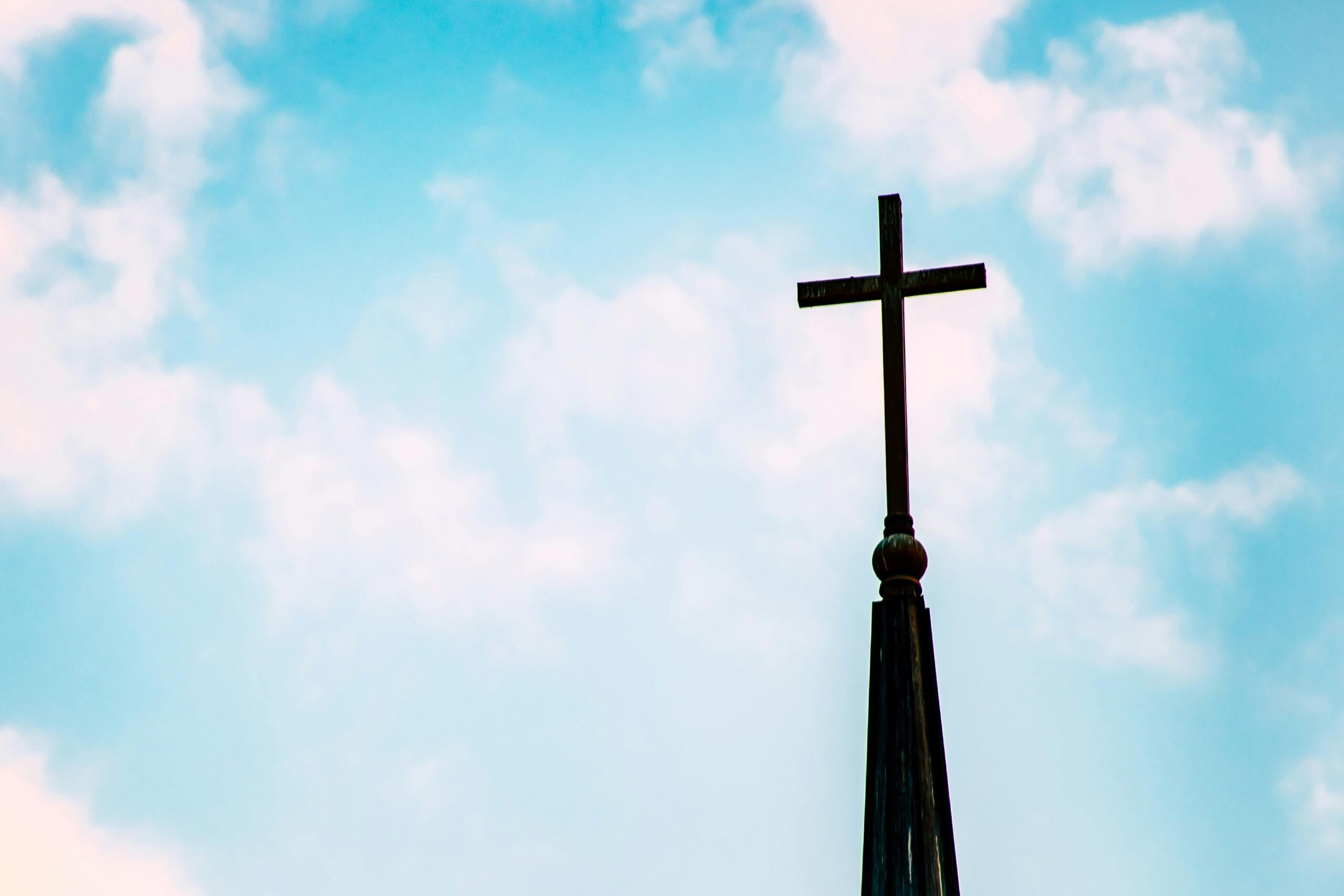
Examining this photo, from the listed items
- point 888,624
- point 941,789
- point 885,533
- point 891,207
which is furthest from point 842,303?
point 941,789

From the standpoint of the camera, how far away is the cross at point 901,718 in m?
7.00

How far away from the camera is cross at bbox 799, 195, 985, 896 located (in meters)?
7.00

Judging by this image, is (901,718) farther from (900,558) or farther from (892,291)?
(892,291)

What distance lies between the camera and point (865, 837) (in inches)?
283

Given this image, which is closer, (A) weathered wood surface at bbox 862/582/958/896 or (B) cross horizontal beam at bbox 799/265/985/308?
(A) weathered wood surface at bbox 862/582/958/896

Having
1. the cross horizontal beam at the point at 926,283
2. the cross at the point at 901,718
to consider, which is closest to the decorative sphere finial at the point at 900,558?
the cross at the point at 901,718

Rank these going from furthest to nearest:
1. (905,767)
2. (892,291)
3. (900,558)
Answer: (892,291), (900,558), (905,767)

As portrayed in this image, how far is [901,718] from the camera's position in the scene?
24.0 ft

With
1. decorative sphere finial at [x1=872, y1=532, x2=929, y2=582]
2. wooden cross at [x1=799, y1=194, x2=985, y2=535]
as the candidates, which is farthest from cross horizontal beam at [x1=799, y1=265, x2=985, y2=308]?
decorative sphere finial at [x1=872, y1=532, x2=929, y2=582]

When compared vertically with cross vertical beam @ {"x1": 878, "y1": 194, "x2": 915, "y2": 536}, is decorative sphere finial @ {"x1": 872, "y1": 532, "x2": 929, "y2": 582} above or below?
below

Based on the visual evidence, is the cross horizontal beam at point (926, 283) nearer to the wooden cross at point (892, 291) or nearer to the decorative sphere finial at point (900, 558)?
the wooden cross at point (892, 291)

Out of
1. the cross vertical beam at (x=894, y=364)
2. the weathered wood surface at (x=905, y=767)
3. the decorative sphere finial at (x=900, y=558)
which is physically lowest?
the weathered wood surface at (x=905, y=767)

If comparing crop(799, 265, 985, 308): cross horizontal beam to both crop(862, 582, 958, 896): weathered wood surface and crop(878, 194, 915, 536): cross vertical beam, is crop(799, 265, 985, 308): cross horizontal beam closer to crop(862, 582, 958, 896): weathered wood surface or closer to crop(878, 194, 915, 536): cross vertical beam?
crop(878, 194, 915, 536): cross vertical beam

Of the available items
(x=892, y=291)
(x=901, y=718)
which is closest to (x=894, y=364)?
(x=892, y=291)
